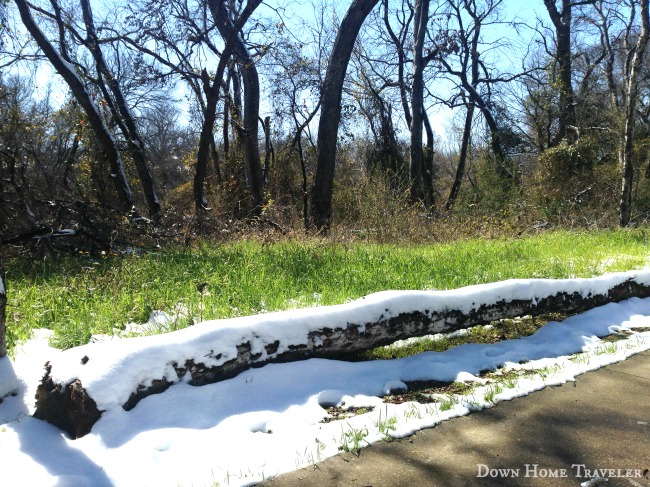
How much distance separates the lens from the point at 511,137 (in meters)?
23.3

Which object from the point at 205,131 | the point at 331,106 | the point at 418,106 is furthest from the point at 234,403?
the point at 418,106

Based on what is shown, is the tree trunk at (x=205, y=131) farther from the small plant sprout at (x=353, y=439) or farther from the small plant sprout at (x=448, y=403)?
the small plant sprout at (x=353, y=439)

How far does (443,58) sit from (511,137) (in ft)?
16.0

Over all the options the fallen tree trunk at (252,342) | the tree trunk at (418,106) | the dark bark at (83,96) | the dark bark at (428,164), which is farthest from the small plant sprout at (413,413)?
the dark bark at (428,164)

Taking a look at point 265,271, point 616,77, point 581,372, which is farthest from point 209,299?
point 616,77

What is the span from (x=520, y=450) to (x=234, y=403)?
5.19 feet

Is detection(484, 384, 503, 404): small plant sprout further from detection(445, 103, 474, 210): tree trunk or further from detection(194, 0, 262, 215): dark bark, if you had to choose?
detection(445, 103, 474, 210): tree trunk

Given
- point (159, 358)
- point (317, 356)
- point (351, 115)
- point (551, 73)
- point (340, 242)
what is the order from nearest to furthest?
point (159, 358), point (317, 356), point (340, 242), point (551, 73), point (351, 115)

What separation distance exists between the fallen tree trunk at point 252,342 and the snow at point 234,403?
0.01m

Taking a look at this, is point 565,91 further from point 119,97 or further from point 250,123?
point 119,97

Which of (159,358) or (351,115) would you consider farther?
(351,115)

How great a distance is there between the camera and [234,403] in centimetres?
311

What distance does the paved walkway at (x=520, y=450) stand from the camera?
238 cm

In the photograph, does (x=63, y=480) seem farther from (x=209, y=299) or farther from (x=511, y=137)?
(x=511, y=137)
